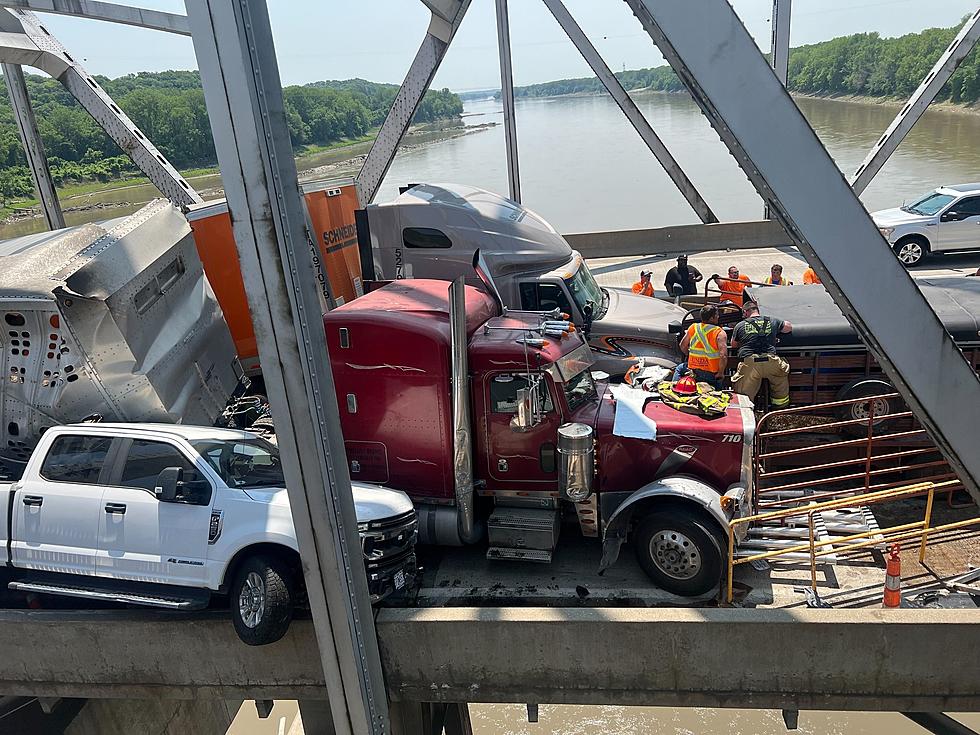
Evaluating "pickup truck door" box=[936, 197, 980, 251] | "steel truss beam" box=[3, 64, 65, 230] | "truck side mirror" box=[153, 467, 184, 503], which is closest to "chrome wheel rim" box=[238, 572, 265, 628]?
"truck side mirror" box=[153, 467, 184, 503]

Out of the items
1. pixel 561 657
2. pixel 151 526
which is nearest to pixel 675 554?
pixel 561 657

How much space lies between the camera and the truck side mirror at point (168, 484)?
17.6 ft

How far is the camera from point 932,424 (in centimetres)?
391

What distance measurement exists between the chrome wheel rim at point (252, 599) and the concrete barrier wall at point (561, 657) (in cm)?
34

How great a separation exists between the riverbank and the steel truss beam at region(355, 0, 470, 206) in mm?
13136

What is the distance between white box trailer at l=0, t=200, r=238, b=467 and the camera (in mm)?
6129

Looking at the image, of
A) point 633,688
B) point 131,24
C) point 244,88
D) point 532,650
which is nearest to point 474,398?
point 532,650

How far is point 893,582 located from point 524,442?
293cm

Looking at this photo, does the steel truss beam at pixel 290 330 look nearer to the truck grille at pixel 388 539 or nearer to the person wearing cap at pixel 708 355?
the truck grille at pixel 388 539

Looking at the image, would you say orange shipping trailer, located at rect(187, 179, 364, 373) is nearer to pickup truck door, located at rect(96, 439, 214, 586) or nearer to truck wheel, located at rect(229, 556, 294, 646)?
pickup truck door, located at rect(96, 439, 214, 586)

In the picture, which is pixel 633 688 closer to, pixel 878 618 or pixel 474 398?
pixel 878 618

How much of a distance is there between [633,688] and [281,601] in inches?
105

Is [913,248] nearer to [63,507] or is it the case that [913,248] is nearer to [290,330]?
[290,330]

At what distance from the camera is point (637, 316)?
9617mm
